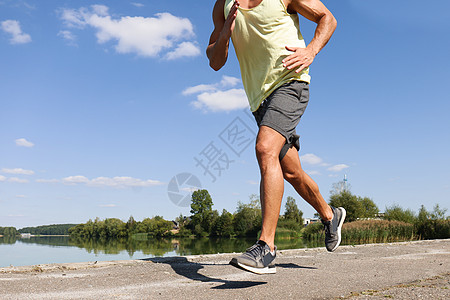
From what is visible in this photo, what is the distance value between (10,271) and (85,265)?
0.59m

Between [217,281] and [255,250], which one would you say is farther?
[217,281]

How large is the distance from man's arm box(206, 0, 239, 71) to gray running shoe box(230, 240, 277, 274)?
143cm

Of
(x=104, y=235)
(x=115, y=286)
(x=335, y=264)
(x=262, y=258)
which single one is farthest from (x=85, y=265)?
(x=104, y=235)

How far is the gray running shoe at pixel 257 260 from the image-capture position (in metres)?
1.94

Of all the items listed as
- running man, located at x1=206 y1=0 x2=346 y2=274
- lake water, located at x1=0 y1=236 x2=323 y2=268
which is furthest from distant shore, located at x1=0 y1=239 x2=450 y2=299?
lake water, located at x1=0 y1=236 x2=323 y2=268

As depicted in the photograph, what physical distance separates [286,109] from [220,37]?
0.75 meters

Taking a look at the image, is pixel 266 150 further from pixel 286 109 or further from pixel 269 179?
pixel 286 109

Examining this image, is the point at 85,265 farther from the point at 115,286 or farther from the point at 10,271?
the point at 115,286

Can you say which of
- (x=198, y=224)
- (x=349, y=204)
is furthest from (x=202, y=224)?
(x=349, y=204)

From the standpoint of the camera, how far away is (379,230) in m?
14.3

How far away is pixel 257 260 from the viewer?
1982 mm

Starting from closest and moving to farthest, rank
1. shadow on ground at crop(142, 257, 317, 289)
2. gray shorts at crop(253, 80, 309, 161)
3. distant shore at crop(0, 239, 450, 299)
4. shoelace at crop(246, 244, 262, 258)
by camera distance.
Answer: distant shore at crop(0, 239, 450, 299)
shoelace at crop(246, 244, 262, 258)
shadow on ground at crop(142, 257, 317, 289)
gray shorts at crop(253, 80, 309, 161)

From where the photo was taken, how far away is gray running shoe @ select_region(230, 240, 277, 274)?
6.36 feet

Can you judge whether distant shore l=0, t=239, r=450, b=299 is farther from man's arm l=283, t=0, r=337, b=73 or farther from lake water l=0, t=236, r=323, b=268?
lake water l=0, t=236, r=323, b=268
